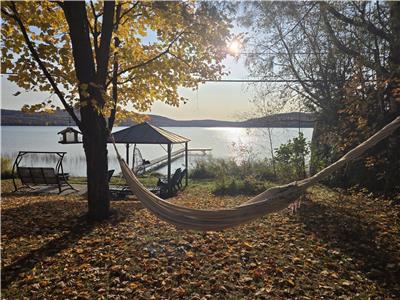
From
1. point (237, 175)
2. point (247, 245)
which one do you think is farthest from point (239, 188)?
point (247, 245)

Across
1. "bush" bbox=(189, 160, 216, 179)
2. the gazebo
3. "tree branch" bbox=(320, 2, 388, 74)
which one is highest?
"tree branch" bbox=(320, 2, 388, 74)

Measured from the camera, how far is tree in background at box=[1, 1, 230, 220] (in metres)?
3.89

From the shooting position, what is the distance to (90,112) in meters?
4.00

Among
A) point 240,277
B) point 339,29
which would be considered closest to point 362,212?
point 240,277

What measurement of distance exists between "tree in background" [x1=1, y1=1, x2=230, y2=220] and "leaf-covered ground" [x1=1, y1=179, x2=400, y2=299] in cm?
86

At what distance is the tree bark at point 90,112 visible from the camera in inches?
149

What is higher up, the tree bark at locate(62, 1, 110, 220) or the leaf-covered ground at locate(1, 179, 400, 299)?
the tree bark at locate(62, 1, 110, 220)

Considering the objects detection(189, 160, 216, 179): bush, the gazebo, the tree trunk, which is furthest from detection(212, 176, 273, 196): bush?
the tree trunk

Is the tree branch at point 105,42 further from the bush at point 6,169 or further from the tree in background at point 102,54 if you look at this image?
the bush at point 6,169

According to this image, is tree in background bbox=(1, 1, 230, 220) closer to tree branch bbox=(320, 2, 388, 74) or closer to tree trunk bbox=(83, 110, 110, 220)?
tree trunk bbox=(83, 110, 110, 220)

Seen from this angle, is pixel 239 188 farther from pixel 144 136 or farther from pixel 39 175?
pixel 39 175

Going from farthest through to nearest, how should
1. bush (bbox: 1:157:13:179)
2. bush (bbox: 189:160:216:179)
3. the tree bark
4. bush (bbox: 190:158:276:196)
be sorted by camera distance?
bush (bbox: 189:160:216:179) → bush (bbox: 1:157:13:179) → bush (bbox: 190:158:276:196) → the tree bark

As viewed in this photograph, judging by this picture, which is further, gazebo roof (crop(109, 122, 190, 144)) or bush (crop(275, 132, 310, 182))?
gazebo roof (crop(109, 122, 190, 144))

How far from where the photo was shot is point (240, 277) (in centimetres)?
258
